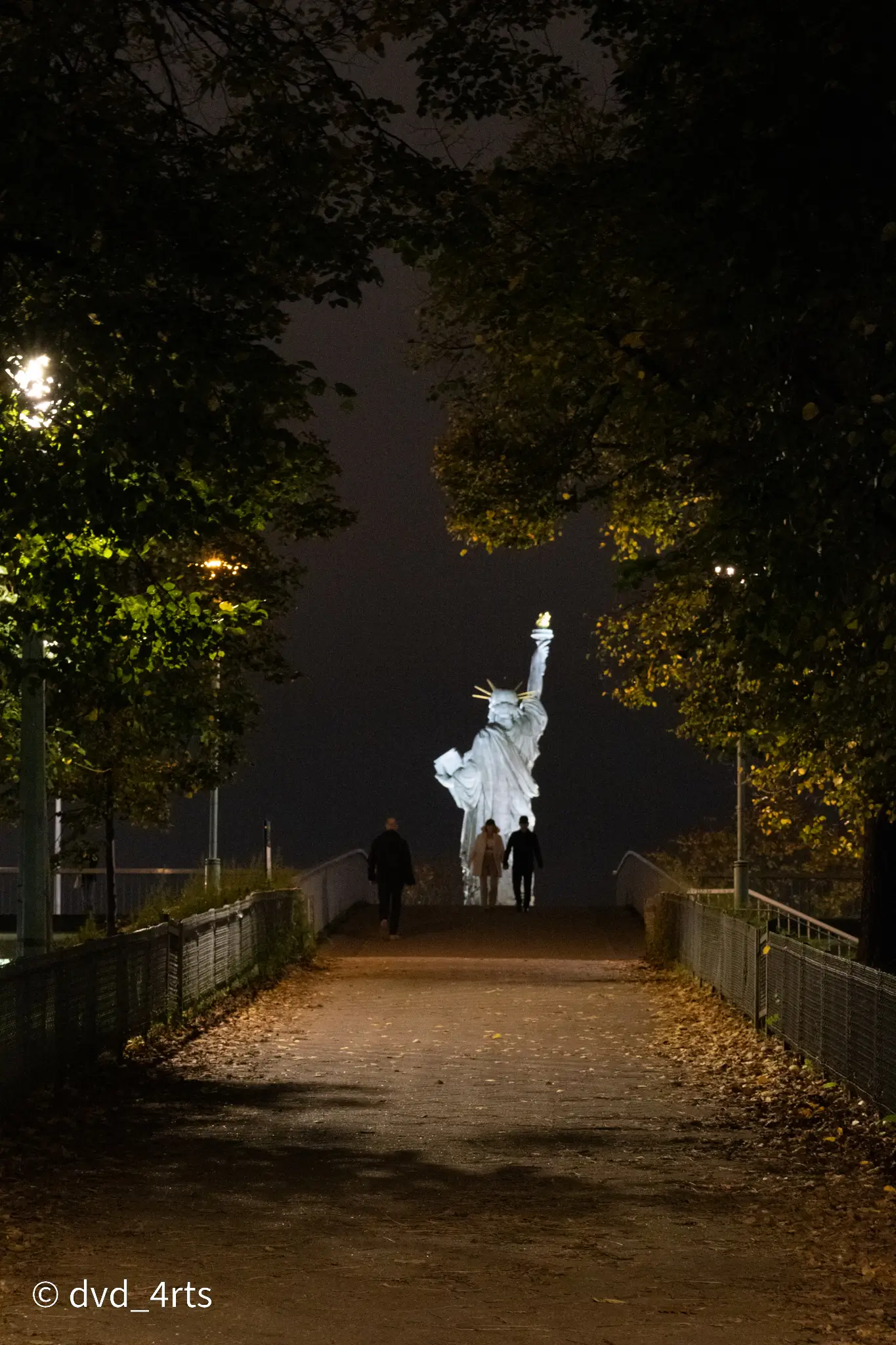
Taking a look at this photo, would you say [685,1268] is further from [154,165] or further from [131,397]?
[154,165]

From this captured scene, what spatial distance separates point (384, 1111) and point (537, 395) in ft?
22.6

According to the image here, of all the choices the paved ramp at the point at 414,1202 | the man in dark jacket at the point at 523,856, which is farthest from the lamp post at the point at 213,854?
the paved ramp at the point at 414,1202

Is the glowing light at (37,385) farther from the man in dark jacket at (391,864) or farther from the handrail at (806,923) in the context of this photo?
the man in dark jacket at (391,864)

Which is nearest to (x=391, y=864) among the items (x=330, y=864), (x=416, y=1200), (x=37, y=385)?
(x=330, y=864)

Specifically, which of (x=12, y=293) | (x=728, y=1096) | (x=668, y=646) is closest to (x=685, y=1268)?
(x=728, y=1096)

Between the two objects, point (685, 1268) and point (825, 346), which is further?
point (825, 346)

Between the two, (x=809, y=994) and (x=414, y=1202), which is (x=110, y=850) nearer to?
(x=809, y=994)

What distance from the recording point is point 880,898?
20203 millimetres

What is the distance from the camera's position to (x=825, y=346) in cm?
1076

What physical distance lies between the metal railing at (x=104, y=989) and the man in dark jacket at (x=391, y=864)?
837 cm

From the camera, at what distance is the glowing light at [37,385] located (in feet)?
37.4

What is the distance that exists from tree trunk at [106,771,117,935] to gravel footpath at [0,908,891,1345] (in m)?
9.12

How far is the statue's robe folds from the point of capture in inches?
1725

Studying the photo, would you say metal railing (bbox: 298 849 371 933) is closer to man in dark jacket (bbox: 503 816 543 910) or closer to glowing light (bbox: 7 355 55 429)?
man in dark jacket (bbox: 503 816 543 910)
